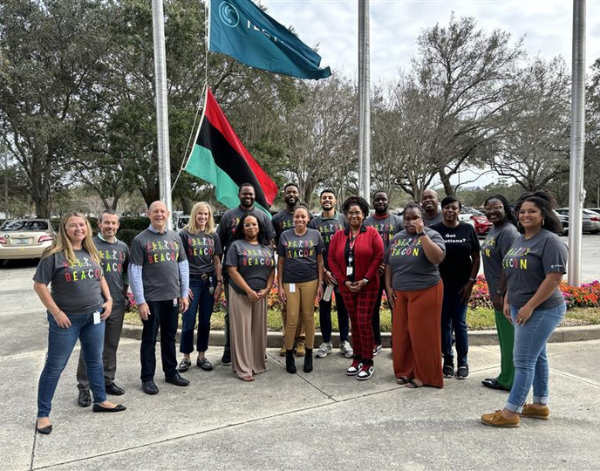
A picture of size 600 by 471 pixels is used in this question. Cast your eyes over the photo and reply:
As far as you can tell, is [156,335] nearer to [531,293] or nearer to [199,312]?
[199,312]

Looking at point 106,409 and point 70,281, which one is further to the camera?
point 106,409

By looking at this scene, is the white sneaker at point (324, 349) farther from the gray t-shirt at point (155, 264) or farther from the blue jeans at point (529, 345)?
the blue jeans at point (529, 345)

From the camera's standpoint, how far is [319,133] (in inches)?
858

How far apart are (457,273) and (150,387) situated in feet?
10.7

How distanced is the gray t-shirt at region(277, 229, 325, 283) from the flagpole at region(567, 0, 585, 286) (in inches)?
196

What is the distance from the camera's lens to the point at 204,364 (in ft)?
16.5

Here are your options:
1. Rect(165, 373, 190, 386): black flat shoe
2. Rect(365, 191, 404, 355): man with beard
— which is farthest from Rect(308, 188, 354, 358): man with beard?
Rect(165, 373, 190, 386): black flat shoe

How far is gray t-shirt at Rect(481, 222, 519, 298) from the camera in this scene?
4.22m

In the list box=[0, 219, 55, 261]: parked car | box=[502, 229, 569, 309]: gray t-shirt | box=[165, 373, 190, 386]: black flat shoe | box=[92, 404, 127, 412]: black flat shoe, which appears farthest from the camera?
box=[0, 219, 55, 261]: parked car

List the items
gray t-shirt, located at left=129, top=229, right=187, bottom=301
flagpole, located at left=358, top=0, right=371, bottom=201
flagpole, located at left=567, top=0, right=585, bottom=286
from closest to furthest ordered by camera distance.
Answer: gray t-shirt, located at left=129, top=229, right=187, bottom=301 → flagpole, located at left=567, top=0, right=585, bottom=286 → flagpole, located at left=358, top=0, right=371, bottom=201

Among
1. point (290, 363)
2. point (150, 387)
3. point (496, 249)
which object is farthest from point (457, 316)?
point (150, 387)

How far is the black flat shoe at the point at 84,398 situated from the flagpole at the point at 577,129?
722 centimetres

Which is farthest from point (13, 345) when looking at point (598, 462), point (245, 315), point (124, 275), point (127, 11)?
point (127, 11)

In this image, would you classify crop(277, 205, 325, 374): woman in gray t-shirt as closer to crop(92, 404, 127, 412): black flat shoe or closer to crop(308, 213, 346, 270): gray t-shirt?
crop(308, 213, 346, 270): gray t-shirt
